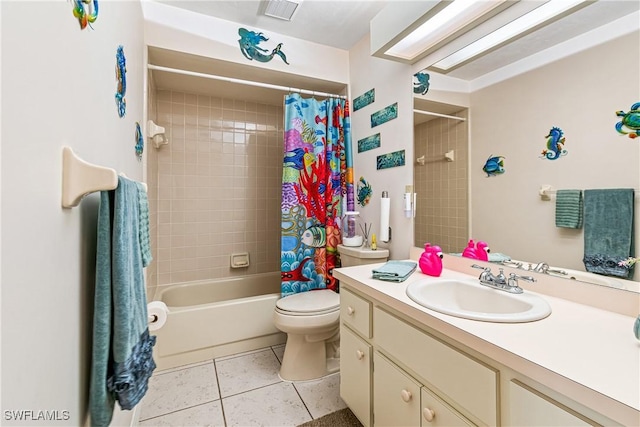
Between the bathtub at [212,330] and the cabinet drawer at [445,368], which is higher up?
the cabinet drawer at [445,368]

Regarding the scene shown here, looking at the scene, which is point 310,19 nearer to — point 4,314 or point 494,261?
point 494,261

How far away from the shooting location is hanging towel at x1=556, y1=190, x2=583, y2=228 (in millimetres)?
1029

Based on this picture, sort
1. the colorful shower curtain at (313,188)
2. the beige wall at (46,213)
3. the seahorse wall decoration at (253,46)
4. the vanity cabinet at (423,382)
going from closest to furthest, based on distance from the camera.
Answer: the beige wall at (46,213) < the vanity cabinet at (423,382) < the seahorse wall decoration at (253,46) < the colorful shower curtain at (313,188)

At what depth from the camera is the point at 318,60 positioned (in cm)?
225

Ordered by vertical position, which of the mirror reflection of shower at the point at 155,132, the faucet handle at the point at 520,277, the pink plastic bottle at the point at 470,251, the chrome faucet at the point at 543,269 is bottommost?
the faucet handle at the point at 520,277

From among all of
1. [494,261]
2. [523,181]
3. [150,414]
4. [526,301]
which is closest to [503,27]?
[523,181]

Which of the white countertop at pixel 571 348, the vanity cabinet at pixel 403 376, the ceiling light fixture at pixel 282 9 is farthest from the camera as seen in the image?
the ceiling light fixture at pixel 282 9

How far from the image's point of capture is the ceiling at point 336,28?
1002 mm

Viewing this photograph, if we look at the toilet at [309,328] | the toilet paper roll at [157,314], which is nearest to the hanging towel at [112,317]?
the toilet paper roll at [157,314]

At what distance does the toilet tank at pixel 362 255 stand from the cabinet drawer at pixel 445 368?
74 centimetres

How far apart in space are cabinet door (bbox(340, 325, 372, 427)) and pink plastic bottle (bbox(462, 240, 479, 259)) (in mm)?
677

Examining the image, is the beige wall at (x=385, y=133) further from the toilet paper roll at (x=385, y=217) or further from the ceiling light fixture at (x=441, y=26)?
the ceiling light fixture at (x=441, y=26)

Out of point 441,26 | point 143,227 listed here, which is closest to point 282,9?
point 441,26

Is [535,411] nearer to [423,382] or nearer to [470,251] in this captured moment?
[423,382]
